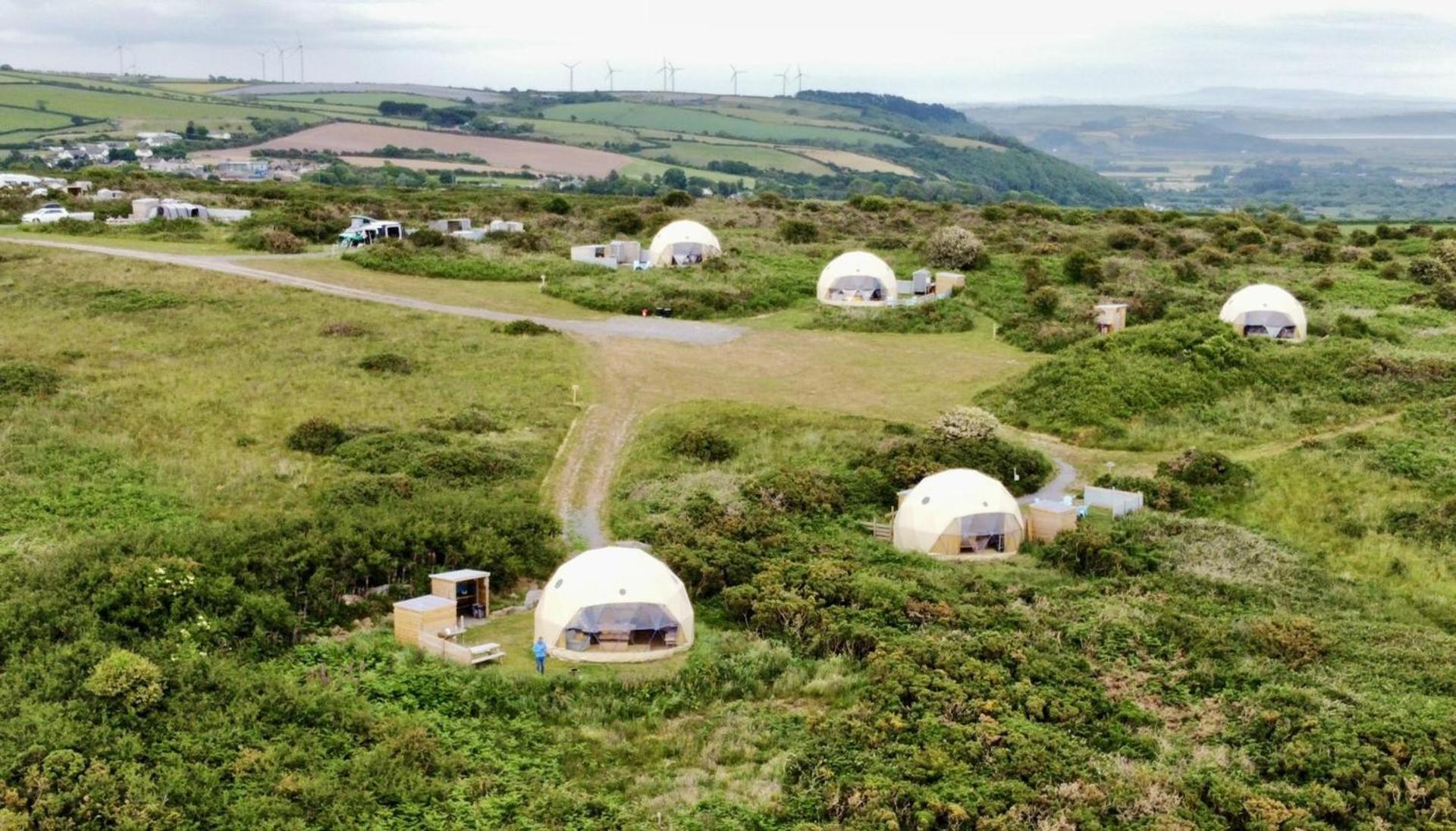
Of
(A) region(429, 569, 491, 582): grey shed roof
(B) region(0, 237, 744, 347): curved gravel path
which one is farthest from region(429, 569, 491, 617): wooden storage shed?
(B) region(0, 237, 744, 347): curved gravel path

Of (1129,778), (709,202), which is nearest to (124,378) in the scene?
(1129,778)

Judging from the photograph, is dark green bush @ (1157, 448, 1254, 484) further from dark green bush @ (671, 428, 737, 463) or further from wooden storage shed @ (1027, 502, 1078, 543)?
dark green bush @ (671, 428, 737, 463)

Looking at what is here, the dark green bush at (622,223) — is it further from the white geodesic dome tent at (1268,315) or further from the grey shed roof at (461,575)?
the grey shed roof at (461,575)

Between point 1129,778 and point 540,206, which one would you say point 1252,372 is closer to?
point 1129,778

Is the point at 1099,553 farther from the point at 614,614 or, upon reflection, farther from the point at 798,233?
the point at 798,233

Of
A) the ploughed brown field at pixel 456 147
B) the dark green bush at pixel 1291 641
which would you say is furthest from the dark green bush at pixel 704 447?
the ploughed brown field at pixel 456 147

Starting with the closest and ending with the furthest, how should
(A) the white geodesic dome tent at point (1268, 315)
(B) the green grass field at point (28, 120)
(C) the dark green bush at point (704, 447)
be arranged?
(C) the dark green bush at point (704, 447) → (A) the white geodesic dome tent at point (1268, 315) → (B) the green grass field at point (28, 120)
